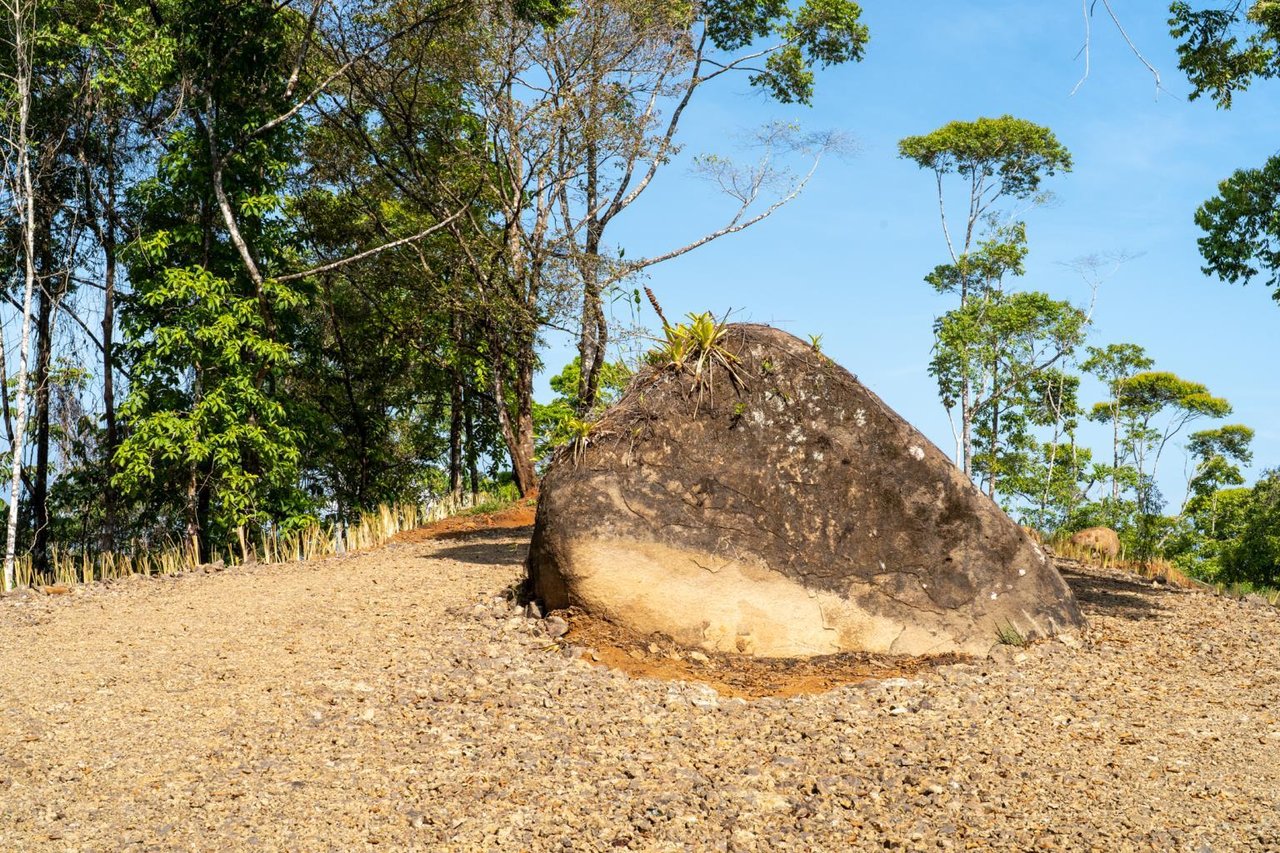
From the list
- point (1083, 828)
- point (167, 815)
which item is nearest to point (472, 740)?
point (167, 815)

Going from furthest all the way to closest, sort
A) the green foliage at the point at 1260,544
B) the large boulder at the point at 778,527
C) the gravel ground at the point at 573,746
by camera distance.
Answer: the green foliage at the point at 1260,544
the large boulder at the point at 778,527
the gravel ground at the point at 573,746

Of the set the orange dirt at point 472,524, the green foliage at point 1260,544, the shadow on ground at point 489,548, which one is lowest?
the green foliage at point 1260,544

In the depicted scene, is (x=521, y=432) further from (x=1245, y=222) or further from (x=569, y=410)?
(x=1245, y=222)

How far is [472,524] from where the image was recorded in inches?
641

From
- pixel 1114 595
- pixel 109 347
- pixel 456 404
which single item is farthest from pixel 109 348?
pixel 1114 595

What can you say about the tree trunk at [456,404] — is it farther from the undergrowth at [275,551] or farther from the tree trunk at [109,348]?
the tree trunk at [109,348]

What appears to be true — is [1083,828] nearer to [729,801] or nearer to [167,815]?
[729,801]

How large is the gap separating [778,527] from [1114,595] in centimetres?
467

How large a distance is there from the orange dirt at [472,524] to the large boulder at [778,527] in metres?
7.19

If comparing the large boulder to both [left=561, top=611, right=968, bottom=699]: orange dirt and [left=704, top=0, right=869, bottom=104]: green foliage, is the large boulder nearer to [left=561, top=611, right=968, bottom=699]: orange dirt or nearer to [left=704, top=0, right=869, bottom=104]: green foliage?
[left=561, top=611, right=968, bottom=699]: orange dirt

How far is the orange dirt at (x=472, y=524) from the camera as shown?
1526 centimetres

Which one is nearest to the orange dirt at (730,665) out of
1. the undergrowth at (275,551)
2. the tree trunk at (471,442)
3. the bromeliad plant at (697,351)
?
the bromeliad plant at (697,351)

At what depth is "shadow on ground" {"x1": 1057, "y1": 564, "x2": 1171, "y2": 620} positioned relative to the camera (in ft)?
31.6

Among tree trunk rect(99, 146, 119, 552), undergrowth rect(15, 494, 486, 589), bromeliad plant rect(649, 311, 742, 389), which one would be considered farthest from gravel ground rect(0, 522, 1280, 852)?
tree trunk rect(99, 146, 119, 552)
